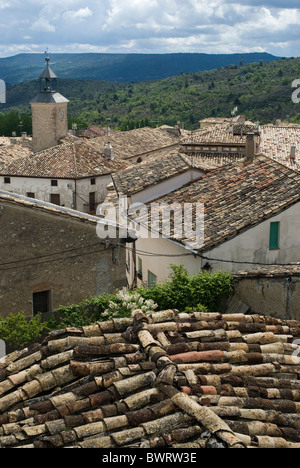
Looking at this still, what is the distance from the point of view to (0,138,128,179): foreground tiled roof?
45.4m

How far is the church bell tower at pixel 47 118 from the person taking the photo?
59.7 metres

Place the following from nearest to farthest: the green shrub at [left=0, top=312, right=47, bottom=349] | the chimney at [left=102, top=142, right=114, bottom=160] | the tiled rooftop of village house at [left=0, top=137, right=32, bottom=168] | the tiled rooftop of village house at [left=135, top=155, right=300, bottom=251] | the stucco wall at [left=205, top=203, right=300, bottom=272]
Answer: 1. the green shrub at [left=0, top=312, right=47, bottom=349]
2. the stucco wall at [left=205, top=203, right=300, bottom=272]
3. the tiled rooftop of village house at [left=135, top=155, right=300, bottom=251]
4. the chimney at [left=102, top=142, right=114, bottom=160]
5. the tiled rooftop of village house at [left=0, top=137, right=32, bottom=168]

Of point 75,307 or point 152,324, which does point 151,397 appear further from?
point 75,307

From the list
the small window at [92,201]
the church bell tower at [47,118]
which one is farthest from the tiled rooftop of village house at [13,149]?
the small window at [92,201]

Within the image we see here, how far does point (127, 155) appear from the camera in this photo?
58.1 meters

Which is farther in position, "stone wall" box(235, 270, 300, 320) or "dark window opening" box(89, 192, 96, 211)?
"dark window opening" box(89, 192, 96, 211)

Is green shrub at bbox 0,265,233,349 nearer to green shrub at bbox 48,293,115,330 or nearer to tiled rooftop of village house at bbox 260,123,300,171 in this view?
green shrub at bbox 48,293,115,330

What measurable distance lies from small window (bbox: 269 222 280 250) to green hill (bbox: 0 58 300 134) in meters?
71.8

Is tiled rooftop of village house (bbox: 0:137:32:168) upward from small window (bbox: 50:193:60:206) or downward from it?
upward

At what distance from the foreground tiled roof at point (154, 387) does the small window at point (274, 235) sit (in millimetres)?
9270

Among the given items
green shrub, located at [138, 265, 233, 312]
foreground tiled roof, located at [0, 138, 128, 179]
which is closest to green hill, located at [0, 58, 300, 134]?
foreground tiled roof, located at [0, 138, 128, 179]

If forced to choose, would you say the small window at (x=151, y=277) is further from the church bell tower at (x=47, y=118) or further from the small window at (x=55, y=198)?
the church bell tower at (x=47, y=118)

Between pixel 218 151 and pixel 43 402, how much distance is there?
3691 cm
